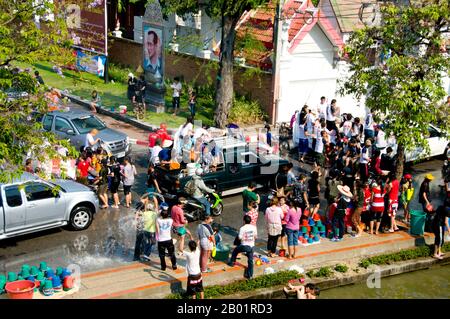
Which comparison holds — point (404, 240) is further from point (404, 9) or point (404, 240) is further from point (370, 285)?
point (404, 9)

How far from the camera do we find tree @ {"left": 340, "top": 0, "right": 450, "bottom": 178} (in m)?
17.3

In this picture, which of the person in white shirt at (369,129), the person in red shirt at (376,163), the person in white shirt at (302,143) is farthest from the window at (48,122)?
the person in white shirt at (369,129)

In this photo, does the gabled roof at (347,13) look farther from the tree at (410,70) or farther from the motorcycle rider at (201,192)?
the motorcycle rider at (201,192)

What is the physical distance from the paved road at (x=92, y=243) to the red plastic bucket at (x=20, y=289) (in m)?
1.76

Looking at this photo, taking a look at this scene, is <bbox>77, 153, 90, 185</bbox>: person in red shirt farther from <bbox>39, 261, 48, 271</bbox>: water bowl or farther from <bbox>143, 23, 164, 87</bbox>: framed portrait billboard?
<bbox>143, 23, 164, 87</bbox>: framed portrait billboard

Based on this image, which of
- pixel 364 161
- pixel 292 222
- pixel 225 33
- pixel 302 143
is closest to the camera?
pixel 292 222

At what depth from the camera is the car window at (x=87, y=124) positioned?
22891 millimetres

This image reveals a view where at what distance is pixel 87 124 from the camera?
23281 mm

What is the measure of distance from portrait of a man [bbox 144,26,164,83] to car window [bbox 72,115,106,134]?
5.55 metres

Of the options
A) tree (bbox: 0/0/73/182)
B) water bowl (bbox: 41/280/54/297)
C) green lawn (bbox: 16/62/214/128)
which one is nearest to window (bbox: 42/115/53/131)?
green lawn (bbox: 16/62/214/128)

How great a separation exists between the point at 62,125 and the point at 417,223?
12.0 meters

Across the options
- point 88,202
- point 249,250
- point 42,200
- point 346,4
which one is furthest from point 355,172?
point 346,4

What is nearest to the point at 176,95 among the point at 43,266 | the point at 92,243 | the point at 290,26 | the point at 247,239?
the point at 290,26

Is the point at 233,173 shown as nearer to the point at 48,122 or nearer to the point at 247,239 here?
the point at 247,239
